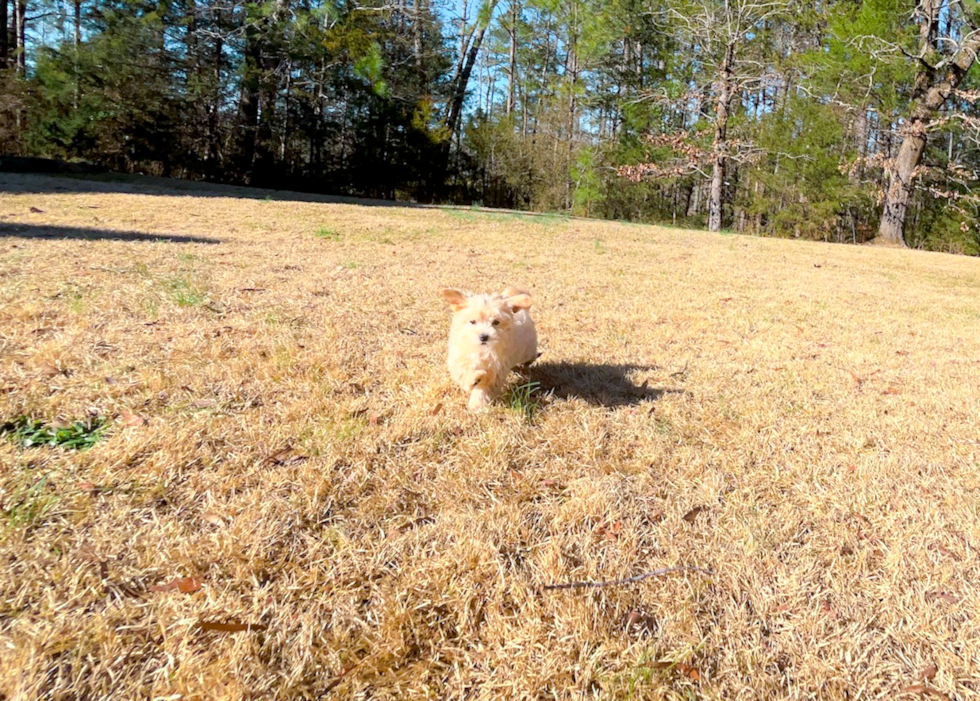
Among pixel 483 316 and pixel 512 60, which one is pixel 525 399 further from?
pixel 512 60

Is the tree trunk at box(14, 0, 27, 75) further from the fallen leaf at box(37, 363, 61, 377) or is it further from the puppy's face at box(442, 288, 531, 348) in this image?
the puppy's face at box(442, 288, 531, 348)

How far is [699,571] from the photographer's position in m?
1.69

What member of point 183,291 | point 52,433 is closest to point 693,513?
point 52,433

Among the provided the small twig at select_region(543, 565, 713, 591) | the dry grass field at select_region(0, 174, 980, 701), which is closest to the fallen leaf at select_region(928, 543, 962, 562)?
the dry grass field at select_region(0, 174, 980, 701)

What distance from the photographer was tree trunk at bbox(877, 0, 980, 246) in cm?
1516

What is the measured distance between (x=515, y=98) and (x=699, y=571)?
29.7 m

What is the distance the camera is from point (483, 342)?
2.58 metres

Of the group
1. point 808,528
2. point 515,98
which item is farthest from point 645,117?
point 808,528

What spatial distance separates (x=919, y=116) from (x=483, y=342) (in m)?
19.3

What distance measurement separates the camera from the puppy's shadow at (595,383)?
306 cm

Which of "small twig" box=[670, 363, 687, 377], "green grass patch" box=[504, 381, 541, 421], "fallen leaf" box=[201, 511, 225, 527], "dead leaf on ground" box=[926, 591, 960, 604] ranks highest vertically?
"small twig" box=[670, 363, 687, 377]

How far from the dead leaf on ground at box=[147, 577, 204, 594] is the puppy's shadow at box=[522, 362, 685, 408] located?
201 centimetres

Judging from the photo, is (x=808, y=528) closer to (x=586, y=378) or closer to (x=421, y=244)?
(x=586, y=378)

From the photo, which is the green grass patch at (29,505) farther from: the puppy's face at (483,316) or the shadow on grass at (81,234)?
the shadow on grass at (81,234)
